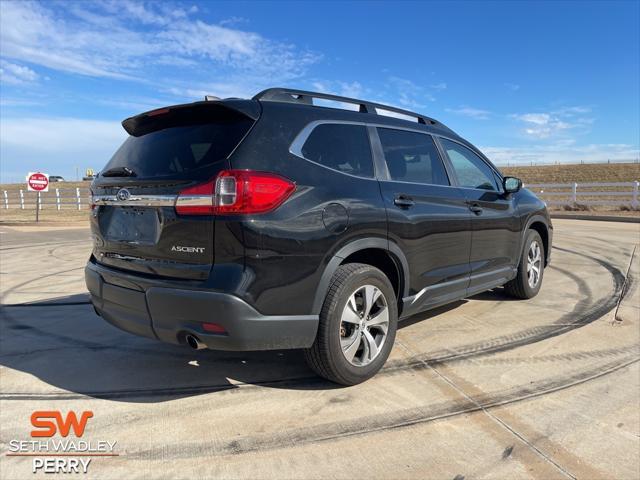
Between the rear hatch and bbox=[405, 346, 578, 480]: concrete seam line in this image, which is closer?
bbox=[405, 346, 578, 480]: concrete seam line

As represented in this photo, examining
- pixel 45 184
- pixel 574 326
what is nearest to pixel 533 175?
pixel 45 184

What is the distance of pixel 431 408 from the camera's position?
3109 millimetres

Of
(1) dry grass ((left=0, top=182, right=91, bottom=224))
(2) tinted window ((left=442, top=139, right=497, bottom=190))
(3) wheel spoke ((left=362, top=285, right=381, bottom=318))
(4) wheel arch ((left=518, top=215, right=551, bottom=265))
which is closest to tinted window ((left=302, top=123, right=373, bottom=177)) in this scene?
(3) wheel spoke ((left=362, top=285, right=381, bottom=318))

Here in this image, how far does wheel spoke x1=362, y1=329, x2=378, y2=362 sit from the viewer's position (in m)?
3.43

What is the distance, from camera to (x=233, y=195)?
9.17 feet

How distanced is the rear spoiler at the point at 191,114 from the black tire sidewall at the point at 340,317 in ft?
4.14

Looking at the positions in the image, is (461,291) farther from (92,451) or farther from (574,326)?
(92,451)

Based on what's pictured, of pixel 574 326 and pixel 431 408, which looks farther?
pixel 574 326

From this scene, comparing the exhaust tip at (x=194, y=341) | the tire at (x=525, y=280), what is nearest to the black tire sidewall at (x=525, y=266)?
the tire at (x=525, y=280)

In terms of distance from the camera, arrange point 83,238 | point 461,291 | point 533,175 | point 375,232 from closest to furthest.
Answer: point 375,232
point 461,291
point 83,238
point 533,175

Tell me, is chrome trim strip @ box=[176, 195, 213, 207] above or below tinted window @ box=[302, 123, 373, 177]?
below

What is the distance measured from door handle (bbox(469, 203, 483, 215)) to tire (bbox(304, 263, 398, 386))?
150 centimetres

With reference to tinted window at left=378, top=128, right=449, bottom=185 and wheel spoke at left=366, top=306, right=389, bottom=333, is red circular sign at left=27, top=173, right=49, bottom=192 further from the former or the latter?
wheel spoke at left=366, top=306, right=389, bottom=333

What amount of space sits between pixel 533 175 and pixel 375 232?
6062cm
